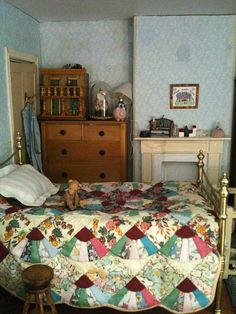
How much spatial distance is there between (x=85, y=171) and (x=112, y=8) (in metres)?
1.96

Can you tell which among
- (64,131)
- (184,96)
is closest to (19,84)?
(64,131)

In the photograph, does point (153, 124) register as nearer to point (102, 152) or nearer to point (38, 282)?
point (102, 152)

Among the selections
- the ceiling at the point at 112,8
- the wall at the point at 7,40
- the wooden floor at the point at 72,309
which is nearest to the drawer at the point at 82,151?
the wall at the point at 7,40

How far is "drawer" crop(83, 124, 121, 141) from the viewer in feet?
13.6

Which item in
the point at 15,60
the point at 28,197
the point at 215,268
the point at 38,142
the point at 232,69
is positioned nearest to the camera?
the point at 215,268

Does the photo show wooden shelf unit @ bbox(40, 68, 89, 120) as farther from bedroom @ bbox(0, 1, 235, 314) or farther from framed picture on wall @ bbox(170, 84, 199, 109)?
framed picture on wall @ bbox(170, 84, 199, 109)

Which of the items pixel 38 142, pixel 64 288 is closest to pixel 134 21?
pixel 38 142

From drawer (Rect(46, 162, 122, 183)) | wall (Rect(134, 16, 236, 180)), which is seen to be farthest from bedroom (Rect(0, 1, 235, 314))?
drawer (Rect(46, 162, 122, 183))

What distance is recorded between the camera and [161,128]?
4.45 m

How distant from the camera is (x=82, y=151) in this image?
13.9 ft

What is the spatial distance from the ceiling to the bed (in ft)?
7.15

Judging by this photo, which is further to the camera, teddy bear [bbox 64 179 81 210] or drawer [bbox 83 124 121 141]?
drawer [bbox 83 124 121 141]

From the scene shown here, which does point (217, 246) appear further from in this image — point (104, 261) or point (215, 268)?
point (104, 261)

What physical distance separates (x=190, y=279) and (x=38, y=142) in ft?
7.97
